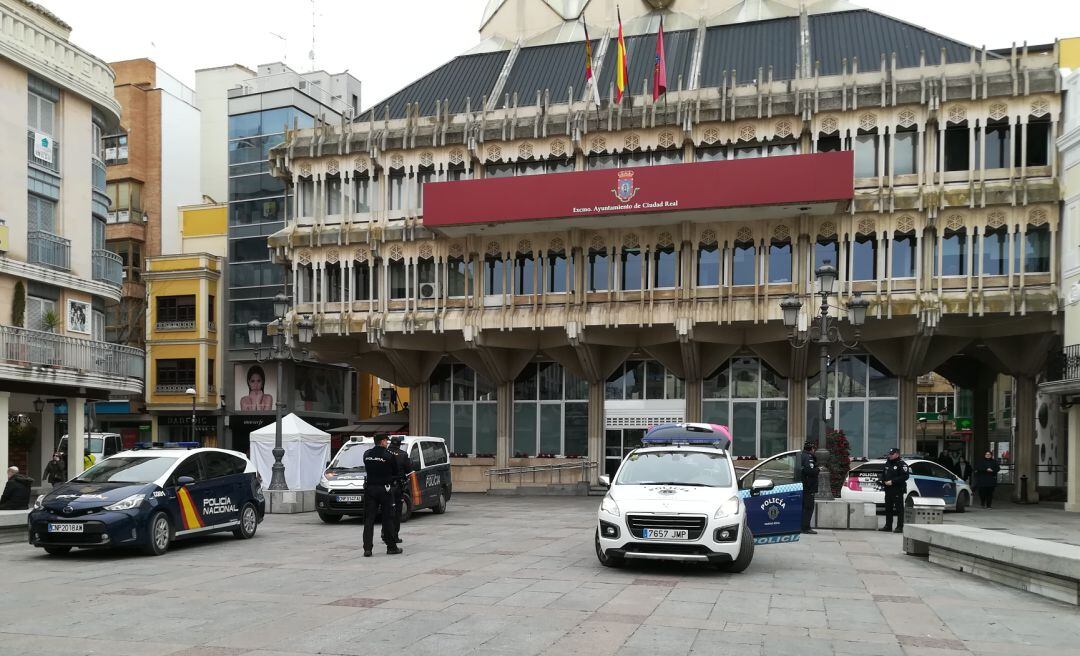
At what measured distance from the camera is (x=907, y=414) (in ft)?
119

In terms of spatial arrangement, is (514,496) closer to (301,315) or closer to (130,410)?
(301,315)

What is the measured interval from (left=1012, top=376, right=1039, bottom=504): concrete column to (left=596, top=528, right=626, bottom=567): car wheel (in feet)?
85.1

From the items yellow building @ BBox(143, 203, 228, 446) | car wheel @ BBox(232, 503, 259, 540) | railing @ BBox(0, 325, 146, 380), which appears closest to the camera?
car wheel @ BBox(232, 503, 259, 540)

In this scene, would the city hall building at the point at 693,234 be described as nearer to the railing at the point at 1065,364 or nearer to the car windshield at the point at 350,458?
the railing at the point at 1065,364

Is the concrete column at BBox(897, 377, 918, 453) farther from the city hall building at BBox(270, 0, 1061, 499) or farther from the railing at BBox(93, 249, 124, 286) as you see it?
the railing at BBox(93, 249, 124, 286)

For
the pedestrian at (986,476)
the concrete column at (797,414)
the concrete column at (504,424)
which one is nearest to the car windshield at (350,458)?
the concrete column at (504,424)

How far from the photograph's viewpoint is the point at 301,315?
40.0 meters

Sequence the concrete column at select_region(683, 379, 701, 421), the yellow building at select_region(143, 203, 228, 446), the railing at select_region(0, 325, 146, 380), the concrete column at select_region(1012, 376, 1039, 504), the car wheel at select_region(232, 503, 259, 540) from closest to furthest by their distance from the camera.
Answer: the car wheel at select_region(232, 503, 259, 540) < the railing at select_region(0, 325, 146, 380) < the concrete column at select_region(1012, 376, 1039, 504) < the concrete column at select_region(683, 379, 701, 421) < the yellow building at select_region(143, 203, 228, 446)

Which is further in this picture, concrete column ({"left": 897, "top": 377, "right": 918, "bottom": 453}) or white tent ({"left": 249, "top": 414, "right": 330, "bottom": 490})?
concrete column ({"left": 897, "top": 377, "right": 918, "bottom": 453})

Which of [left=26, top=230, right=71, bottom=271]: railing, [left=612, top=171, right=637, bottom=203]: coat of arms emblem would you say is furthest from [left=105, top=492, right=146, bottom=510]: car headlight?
[left=612, top=171, right=637, bottom=203]: coat of arms emblem

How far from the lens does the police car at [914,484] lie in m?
26.5

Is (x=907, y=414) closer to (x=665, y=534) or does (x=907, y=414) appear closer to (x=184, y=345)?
(x=665, y=534)

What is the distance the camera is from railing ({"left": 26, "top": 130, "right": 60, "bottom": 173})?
28734mm

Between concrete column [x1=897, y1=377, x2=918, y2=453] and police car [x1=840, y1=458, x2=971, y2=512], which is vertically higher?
concrete column [x1=897, y1=377, x2=918, y2=453]
